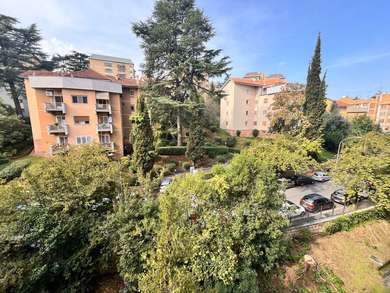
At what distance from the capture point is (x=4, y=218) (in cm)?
809

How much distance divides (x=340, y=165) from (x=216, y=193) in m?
13.3

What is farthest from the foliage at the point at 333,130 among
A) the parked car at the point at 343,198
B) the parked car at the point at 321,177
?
the parked car at the point at 343,198

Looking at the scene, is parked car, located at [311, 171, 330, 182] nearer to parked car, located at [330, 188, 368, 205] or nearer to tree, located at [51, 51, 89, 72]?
parked car, located at [330, 188, 368, 205]

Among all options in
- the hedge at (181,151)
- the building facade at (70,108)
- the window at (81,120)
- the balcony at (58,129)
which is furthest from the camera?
the hedge at (181,151)

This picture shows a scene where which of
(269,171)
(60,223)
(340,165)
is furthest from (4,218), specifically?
(340,165)

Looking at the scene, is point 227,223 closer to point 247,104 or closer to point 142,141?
point 142,141

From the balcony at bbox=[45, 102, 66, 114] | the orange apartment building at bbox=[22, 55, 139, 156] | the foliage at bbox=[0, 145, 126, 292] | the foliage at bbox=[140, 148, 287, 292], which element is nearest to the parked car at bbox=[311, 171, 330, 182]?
the foliage at bbox=[140, 148, 287, 292]

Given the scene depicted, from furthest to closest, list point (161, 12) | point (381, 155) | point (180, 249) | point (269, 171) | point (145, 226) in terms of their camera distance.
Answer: point (161, 12) < point (381, 155) < point (269, 171) < point (145, 226) < point (180, 249)

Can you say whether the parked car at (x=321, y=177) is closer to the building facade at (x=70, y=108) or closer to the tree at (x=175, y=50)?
the tree at (x=175, y=50)

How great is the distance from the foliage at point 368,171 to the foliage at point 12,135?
1429 inches

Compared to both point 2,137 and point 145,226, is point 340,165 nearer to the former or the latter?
point 145,226

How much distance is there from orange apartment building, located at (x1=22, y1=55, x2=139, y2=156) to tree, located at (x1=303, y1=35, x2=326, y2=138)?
1151 inches

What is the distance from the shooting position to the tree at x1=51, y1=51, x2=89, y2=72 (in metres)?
34.8

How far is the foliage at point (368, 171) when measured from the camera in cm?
1412
